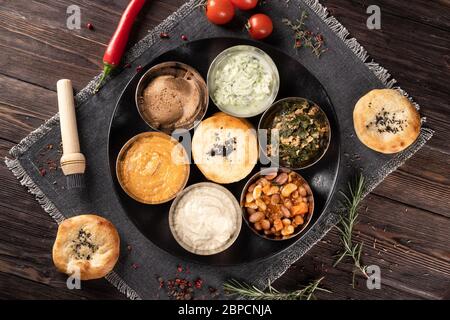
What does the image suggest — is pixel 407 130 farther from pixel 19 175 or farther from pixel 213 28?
pixel 19 175

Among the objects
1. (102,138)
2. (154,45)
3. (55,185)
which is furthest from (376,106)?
(55,185)

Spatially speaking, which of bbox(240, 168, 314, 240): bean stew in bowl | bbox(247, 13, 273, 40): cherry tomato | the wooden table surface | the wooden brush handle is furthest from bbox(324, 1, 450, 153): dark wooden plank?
the wooden brush handle

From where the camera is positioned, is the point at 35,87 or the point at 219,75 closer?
the point at 219,75

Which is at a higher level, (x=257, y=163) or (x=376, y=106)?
(x=376, y=106)

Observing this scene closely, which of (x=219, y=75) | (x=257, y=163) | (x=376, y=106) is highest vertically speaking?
(x=219, y=75)

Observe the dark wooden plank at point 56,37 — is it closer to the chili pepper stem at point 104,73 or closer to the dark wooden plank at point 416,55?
the chili pepper stem at point 104,73

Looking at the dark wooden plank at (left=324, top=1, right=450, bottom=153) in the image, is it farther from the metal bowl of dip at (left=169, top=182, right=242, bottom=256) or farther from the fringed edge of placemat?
the metal bowl of dip at (left=169, top=182, right=242, bottom=256)

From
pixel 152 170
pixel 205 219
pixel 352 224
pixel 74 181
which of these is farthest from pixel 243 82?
pixel 74 181

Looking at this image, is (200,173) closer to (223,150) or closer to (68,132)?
(223,150)
